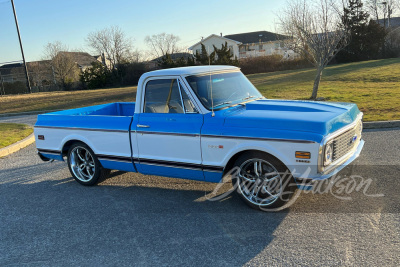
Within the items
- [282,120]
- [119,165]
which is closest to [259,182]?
[282,120]

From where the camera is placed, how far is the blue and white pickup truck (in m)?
4.13

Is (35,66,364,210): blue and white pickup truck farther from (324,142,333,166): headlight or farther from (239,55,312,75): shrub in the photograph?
(239,55,312,75): shrub

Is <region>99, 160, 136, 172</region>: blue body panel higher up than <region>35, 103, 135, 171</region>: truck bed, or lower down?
lower down

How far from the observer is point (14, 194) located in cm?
593

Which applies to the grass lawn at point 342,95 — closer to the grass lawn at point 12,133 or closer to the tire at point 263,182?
the tire at point 263,182

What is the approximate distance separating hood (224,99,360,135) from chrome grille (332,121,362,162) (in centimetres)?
14

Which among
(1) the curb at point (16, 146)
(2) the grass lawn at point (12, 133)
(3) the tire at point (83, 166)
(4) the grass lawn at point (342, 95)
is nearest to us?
(3) the tire at point (83, 166)

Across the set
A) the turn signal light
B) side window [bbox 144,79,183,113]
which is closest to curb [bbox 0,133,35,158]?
side window [bbox 144,79,183,113]

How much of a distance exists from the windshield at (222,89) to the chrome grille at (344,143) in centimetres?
160

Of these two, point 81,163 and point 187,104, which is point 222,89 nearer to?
point 187,104

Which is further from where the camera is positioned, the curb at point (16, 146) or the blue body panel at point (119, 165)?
the curb at point (16, 146)

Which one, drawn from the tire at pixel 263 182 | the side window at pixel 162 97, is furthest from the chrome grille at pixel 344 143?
the side window at pixel 162 97

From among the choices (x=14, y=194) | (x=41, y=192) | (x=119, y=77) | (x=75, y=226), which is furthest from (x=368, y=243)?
(x=119, y=77)

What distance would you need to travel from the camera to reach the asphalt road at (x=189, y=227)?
11.6 feet
